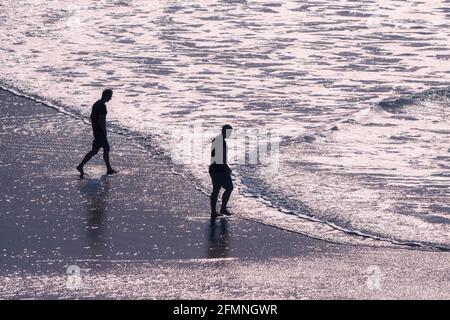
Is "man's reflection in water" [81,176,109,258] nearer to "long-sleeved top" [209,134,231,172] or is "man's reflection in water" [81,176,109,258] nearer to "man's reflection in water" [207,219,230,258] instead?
"man's reflection in water" [207,219,230,258]

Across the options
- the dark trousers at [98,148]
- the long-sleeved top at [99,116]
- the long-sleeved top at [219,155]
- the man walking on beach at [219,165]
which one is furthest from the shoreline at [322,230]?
the long-sleeved top at [99,116]

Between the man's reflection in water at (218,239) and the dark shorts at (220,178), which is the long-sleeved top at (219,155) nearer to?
the dark shorts at (220,178)

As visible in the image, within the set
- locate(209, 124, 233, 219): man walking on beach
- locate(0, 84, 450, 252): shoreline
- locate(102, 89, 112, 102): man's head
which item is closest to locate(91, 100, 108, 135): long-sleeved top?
locate(102, 89, 112, 102): man's head

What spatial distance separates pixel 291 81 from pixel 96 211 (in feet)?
49.9

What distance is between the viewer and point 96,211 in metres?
19.9

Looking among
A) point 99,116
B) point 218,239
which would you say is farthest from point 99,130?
point 218,239


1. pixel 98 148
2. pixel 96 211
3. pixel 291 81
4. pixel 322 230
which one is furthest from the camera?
pixel 291 81

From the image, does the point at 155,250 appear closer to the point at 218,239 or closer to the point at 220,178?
the point at 218,239

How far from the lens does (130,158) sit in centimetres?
2398

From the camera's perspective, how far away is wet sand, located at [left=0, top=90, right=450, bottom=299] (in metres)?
16.1

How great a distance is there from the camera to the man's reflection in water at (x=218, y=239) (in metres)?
17.8

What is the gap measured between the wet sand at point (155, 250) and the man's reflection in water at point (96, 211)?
0.02 meters
